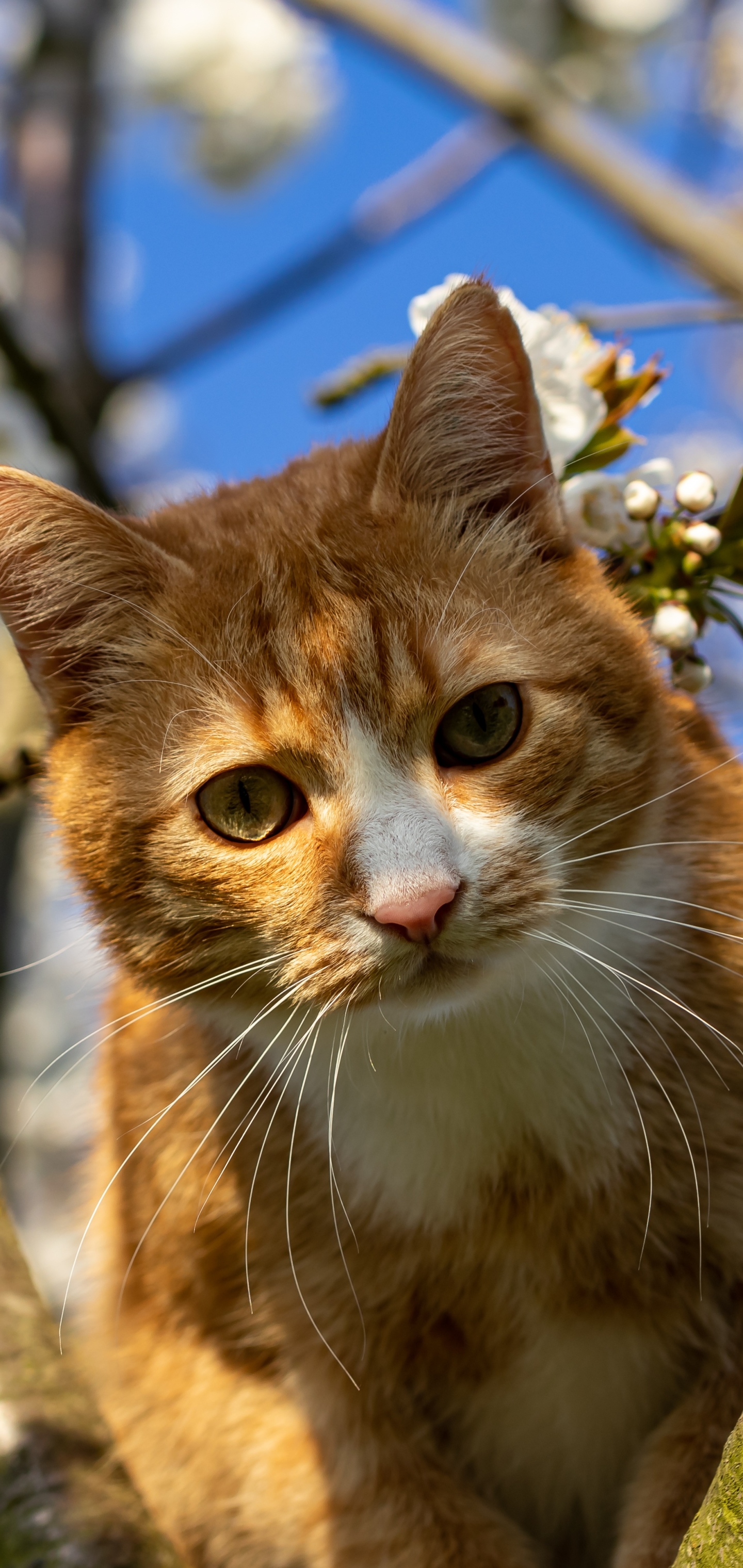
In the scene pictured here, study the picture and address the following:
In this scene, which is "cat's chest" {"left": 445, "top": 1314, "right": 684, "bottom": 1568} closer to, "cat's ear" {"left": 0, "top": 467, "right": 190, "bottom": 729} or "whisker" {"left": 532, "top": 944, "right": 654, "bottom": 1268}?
"whisker" {"left": 532, "top": 944, "right": 654, "bottom": 1268}

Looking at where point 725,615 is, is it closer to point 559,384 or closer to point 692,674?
point 692,674

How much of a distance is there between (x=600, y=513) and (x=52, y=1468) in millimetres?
1588

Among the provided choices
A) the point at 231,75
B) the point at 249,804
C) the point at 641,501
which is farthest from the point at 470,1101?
the point at 231,75

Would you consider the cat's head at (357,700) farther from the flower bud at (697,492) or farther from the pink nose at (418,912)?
the flower bud at (697,492)

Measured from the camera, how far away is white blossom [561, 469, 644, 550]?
210 centimetres

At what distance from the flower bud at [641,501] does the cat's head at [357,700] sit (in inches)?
4.7

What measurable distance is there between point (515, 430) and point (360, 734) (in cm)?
49

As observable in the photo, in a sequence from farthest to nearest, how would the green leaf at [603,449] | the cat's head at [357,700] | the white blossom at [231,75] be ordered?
the white blossom at [231,75], the green leaf at [603,449], the cat's head at [357,700]

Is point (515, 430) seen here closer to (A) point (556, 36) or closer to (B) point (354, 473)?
(B) point (354, 473)

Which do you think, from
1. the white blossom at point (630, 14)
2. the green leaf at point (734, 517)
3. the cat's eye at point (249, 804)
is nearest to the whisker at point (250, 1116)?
the cat's eye at point (249, 804)

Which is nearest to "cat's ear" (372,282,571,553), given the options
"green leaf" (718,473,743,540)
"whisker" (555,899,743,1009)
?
"green leaf" (718,473,743,540)

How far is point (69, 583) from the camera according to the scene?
1.96 meters

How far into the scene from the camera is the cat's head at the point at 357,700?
67.2 inches

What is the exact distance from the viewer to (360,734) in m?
1.77
